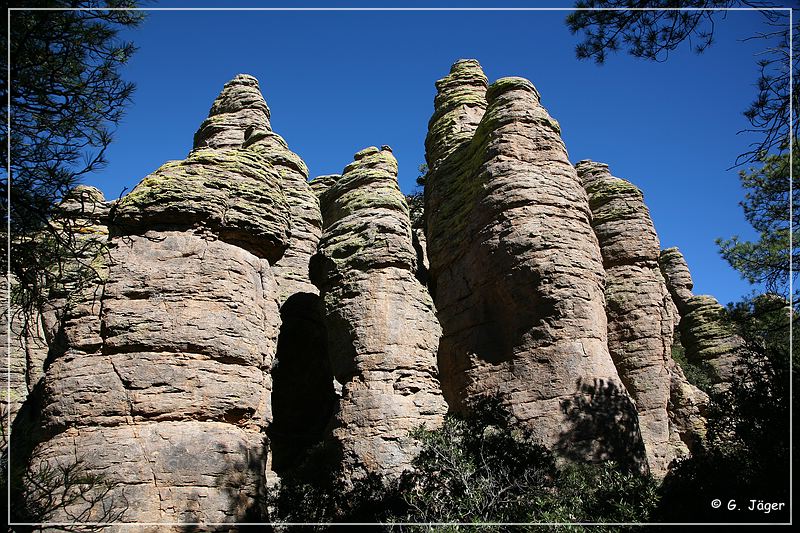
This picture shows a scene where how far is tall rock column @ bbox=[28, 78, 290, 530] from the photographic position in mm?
8812

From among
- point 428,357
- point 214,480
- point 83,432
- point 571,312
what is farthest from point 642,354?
point 83,432

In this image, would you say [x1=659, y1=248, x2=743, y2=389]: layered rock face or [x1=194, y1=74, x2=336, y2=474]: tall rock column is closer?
[x1=194, y1=74, x2=336, y2=474]: tall rock column

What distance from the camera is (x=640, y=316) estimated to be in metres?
20.0

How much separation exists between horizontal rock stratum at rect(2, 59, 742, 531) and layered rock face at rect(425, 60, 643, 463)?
52 millimetres

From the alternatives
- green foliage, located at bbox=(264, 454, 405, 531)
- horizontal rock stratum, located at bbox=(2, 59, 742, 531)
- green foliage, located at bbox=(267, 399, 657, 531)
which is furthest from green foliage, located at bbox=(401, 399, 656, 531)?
horizontal rock stratum, located at bbox=(2, 59, 742, 531)

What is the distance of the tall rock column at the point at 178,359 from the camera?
8.81 m

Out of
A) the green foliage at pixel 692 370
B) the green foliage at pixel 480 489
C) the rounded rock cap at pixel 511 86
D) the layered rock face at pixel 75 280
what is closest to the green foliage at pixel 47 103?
the layered rock face at pixel 75 280

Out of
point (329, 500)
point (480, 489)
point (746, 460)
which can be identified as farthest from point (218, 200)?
point (746, 460)

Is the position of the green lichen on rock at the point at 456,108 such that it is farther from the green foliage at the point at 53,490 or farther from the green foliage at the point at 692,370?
the green foliage at the point at 53,490

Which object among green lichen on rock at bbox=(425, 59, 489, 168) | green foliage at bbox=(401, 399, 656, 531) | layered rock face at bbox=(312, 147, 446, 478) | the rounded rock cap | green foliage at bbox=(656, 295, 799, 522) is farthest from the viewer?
green lichen on rock at bbox=(425, 59, 489, 168)

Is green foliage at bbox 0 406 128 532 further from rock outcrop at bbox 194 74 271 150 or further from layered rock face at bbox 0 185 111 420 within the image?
rock outcrop at bbox 194 74 271 150

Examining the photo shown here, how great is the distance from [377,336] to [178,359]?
5.31 meters

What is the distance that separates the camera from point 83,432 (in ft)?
29.3

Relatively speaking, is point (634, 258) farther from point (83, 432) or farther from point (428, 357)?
point (83, 432)
